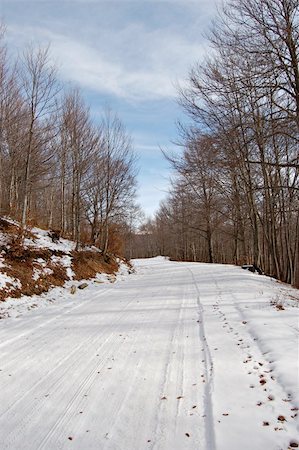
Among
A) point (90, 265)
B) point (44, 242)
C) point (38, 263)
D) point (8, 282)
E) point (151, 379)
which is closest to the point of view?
point (151, 379)

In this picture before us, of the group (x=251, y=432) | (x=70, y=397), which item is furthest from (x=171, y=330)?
(x=251, y=432)

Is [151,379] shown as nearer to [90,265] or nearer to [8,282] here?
[8,282]

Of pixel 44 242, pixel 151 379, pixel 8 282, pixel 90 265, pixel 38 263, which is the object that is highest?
pixel 44 242

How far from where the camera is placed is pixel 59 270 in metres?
12.9

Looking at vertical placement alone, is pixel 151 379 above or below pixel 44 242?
below

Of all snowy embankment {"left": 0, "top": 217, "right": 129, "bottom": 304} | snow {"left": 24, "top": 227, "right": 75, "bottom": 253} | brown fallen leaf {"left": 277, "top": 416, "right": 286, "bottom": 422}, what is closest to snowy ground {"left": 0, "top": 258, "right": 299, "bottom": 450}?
brown fallen leaf {"left": 277, "top": 416, "right": 286, "bottom": 422}

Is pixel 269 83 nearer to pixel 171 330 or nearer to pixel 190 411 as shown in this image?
pixel 171 330

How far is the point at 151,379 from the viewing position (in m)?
4.36

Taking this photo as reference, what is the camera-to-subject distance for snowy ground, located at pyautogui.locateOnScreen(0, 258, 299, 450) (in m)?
3.14

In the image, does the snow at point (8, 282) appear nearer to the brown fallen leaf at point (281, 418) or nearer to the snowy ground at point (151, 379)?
the snowy ground at point (151, 379)

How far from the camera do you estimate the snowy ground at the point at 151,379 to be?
3145 mm

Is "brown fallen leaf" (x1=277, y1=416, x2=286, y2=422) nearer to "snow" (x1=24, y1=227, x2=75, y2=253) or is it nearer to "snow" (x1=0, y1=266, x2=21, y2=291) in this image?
"snow" (x1=0, y1=266, x2=21, y2=291)

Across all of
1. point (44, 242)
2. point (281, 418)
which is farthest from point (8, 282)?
point (281, 418)

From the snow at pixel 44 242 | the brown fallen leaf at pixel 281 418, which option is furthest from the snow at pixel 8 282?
the brown fallen leaf at pixel 281 418
